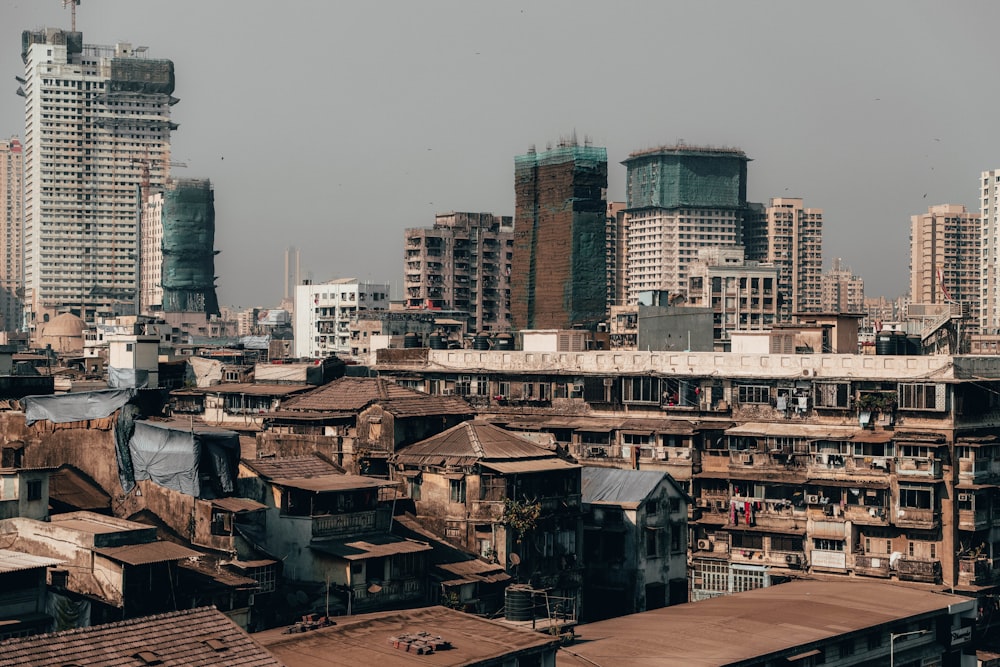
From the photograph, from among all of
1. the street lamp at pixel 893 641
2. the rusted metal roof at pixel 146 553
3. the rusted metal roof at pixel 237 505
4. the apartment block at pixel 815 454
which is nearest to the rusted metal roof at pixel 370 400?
the apartment block at pixel 815 454

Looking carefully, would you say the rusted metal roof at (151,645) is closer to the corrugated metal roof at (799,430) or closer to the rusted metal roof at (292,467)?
the rusted metal roof at (292,467)

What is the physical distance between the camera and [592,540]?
7612 centimetres

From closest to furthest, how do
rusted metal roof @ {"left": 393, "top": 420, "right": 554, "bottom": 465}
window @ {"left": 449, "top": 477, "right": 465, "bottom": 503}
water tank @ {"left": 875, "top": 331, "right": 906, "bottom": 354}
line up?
window @ {"left": 449, "top": 477, "right": 465, "bottom": 503}, rusted metal roof @ {"left": 393, "top": 420, "right": 554, "bottom": 465}, water tank @ {"left": 875, "top": 331, "right": 906, "bottom": 354}

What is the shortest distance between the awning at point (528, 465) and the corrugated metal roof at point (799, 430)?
60.9 ft

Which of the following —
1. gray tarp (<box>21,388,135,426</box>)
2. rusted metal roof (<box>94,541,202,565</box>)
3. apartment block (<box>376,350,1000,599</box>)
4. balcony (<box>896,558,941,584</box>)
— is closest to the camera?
rusted metal roof (<box>94,541,202,565</box>)

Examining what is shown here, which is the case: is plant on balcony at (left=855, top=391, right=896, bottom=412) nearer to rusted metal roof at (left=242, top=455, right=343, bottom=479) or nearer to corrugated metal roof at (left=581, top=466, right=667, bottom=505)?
corrugated metal roof at (left=581, top=466, right=667, bottom=505)

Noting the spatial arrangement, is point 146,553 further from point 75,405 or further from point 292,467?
point 75,405

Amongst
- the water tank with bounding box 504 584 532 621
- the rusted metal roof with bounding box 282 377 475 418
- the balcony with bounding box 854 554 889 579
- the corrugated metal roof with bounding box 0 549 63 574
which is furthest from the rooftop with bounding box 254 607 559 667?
the balcony with bounding box 854 554 889 579

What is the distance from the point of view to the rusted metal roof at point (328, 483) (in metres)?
61.8

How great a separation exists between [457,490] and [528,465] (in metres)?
3.74

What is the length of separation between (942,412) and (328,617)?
42.1 metres

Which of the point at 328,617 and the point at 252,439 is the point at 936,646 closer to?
the point at 328,617

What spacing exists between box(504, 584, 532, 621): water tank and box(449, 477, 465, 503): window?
8088 millimetres

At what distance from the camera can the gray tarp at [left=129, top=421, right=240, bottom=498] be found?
2377 inches
